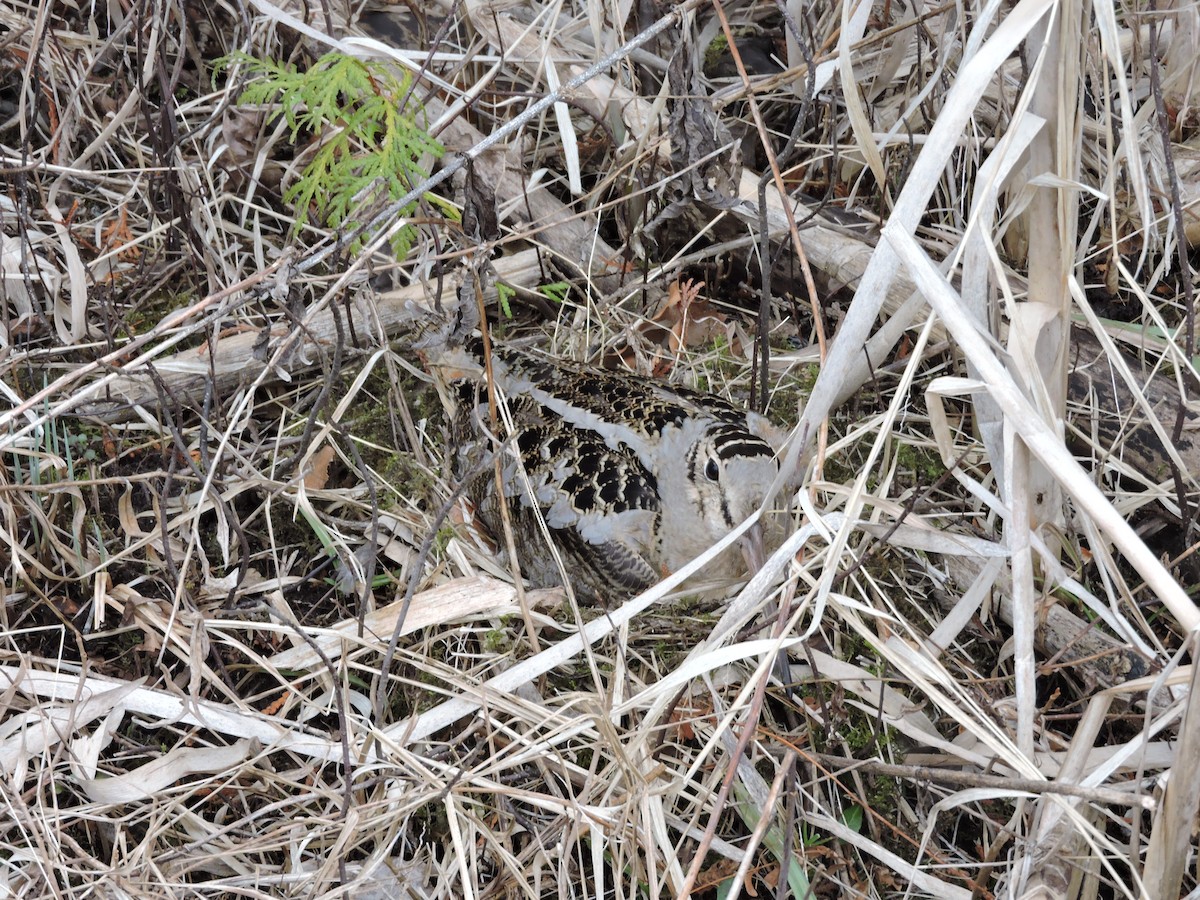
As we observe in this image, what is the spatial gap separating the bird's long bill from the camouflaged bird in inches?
6.3

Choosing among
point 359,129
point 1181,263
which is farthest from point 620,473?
point 1181,263

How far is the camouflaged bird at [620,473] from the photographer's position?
301cm

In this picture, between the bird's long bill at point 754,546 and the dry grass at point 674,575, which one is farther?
the bird's long bill at point 754,546

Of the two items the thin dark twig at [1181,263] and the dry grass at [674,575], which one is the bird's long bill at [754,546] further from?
the thin dark twig at [1181,263]

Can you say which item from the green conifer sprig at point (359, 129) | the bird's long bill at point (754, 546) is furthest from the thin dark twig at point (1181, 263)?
the green conifer sprig at point (359, 129)

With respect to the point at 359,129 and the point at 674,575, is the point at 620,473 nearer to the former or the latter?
the point at 674,575

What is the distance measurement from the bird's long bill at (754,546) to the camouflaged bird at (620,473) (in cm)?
16

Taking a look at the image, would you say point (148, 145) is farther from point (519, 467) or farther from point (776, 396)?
point (776, 396)

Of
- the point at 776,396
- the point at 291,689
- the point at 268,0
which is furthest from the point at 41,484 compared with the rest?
the point at 776,396

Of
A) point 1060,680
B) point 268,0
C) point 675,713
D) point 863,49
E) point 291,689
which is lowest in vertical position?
point 291,689

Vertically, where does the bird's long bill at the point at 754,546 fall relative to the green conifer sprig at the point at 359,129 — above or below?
below

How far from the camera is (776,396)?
3.57 metres

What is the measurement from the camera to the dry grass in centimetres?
229

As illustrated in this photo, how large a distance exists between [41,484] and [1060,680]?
2.78 metres
